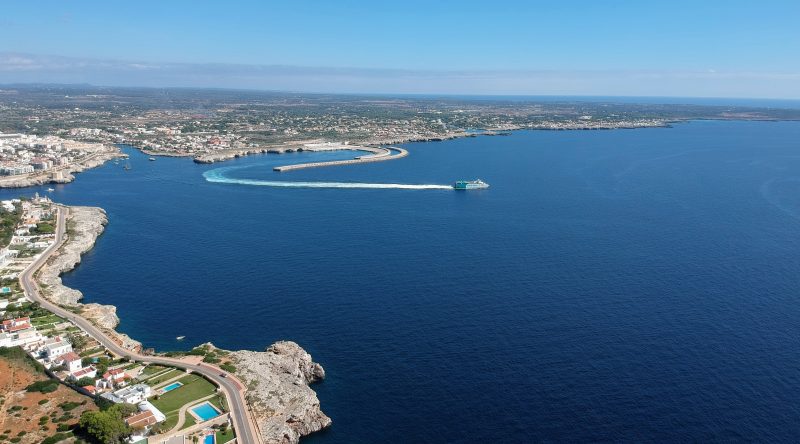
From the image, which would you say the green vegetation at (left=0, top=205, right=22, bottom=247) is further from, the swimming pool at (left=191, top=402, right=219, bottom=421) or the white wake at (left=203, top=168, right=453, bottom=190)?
the swimming pool at (left=191, top=402, right=219, bottom=421)

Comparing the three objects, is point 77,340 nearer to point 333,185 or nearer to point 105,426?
point 105,426

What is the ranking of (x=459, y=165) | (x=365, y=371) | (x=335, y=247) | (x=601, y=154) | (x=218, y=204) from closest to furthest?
1. (x=365, y=371)
2. (x=335, y=247)
3. (x=218, y=204)
4. (x=459, y=165)
5. (x=601, y=154)

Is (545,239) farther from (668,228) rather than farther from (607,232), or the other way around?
(668,228)

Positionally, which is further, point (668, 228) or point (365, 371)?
point (668, 228)

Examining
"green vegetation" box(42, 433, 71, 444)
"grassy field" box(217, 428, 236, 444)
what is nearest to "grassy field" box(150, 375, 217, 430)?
"grassy field" box(217, 428, 236, 444)

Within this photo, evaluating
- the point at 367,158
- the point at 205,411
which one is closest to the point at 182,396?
the point at 205,411

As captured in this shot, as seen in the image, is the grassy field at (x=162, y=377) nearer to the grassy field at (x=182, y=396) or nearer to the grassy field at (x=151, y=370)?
the grassy field at (x=151, y=370)

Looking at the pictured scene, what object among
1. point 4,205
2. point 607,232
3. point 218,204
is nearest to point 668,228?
point 607,232
